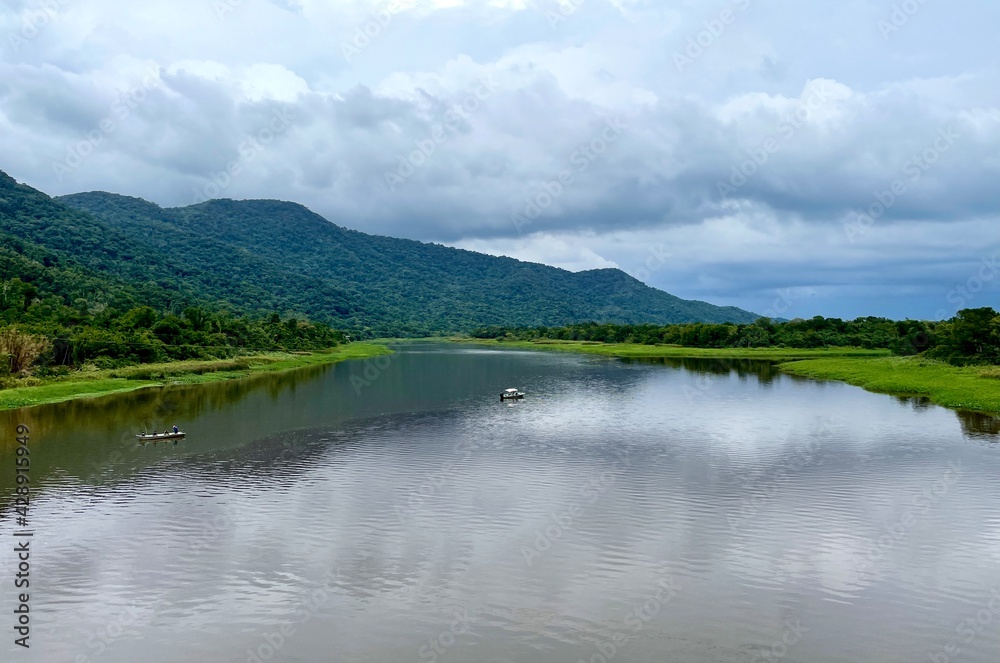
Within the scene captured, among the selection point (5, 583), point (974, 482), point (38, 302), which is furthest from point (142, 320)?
point (974, 482)

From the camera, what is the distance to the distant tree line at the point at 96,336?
213ft

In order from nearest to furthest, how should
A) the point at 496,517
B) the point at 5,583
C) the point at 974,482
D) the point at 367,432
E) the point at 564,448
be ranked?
the point at 5,583 → the point at 496,517 → the point at 974,482 → the point at 564,448 → the point at 367,432

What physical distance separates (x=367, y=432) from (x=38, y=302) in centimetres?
8380

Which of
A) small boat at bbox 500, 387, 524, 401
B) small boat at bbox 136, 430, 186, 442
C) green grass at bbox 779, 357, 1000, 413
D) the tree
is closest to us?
small boat at bbox 136, 430, 186, 442

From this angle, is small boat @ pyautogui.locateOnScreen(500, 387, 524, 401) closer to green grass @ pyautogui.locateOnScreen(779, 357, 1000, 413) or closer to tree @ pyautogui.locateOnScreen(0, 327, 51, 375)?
green grass @ pyautogui.locateOnScreen(779, 357, 1000, 413)

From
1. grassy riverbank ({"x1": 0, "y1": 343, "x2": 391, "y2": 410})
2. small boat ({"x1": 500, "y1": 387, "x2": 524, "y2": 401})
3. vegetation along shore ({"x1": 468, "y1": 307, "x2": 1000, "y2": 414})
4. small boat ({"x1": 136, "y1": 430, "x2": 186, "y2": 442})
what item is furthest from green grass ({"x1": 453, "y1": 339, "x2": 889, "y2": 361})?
small boat ({"x1": 136, "y1": 430, "x2": 186, "y2": 442})

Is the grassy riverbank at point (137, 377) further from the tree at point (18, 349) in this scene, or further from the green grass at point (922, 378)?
the green grass at point (922, 378)

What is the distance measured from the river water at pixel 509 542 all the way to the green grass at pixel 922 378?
37.5 ft

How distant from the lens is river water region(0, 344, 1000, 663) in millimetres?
16844

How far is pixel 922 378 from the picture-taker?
248ft

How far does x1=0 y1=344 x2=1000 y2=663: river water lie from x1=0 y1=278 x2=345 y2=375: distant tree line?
2061 cm

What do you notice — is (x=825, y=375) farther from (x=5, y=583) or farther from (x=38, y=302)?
(x=38, y=302)

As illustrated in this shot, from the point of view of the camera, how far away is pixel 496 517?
26.6 metres

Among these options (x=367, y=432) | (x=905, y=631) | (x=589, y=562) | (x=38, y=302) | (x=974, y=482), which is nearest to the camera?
(x=905, y=631)
